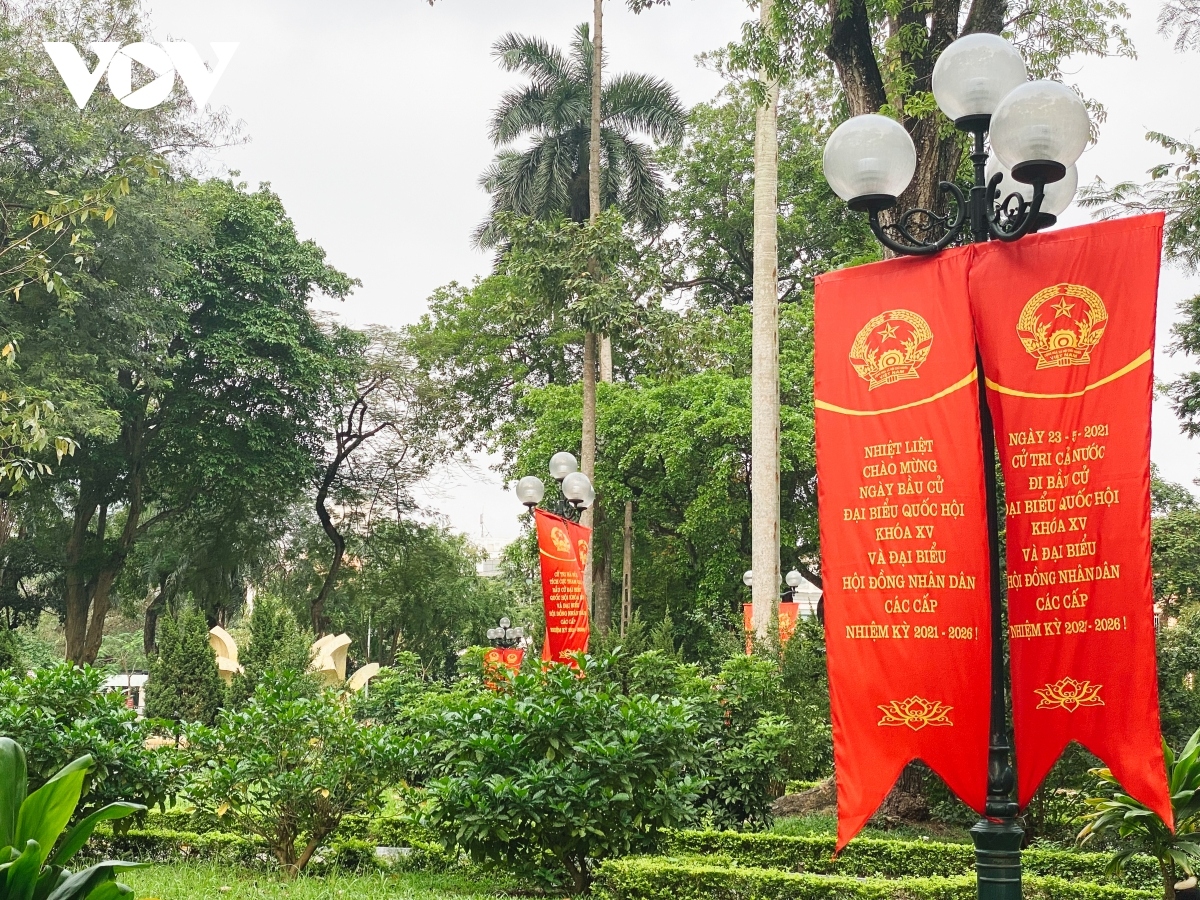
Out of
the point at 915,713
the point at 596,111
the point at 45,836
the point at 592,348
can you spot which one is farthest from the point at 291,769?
the point at 596,111

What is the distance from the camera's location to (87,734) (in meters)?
7.49

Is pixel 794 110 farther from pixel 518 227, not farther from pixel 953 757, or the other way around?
pixel 953 757

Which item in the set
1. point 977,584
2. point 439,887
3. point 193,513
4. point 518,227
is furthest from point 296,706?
point 193,513

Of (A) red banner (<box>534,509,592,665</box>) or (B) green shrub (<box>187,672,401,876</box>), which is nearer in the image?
(B) green shrub (<box>187,672,401,876</box>)

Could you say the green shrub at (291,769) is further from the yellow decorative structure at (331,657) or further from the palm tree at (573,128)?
the palm tree at (573,128)

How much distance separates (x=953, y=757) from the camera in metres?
4.37

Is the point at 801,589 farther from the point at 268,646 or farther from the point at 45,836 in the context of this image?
the point at 45,836

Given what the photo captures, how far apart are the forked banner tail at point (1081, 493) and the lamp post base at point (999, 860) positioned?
0.18 m

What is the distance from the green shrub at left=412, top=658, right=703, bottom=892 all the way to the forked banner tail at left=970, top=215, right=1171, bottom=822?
2783mm

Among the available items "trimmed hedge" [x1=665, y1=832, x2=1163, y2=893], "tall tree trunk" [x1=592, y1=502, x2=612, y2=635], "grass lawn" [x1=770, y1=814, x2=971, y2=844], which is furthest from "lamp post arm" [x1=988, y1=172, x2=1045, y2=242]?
"tall tree trunk" [x1=592, y1=502, x2=612, y2=635]

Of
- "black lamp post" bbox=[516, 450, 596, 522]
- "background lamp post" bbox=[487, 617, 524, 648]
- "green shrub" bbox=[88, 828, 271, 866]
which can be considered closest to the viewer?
"green shrub" bbox=[88, 828, 271, 866]

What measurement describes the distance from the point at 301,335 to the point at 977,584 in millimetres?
26864

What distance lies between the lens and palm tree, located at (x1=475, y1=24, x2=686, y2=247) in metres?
26.5

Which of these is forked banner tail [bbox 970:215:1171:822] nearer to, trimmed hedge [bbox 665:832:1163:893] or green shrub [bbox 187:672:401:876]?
trimmed hedge [bbox 665:832:1163:893]
